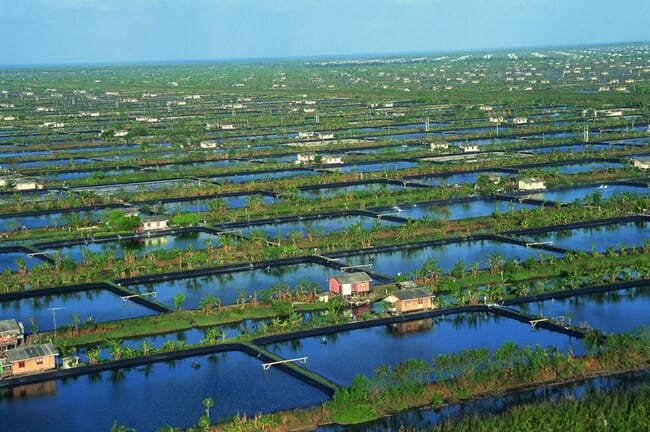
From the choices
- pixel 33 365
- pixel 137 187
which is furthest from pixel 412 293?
pixel 137 187

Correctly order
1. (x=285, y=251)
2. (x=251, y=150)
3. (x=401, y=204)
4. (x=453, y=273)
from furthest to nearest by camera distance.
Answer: (x=251, y=150), (x=401, y=204), (x=285, y=251), (x=453, y=273)

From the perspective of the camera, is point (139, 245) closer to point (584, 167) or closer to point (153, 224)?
point (153, 224)

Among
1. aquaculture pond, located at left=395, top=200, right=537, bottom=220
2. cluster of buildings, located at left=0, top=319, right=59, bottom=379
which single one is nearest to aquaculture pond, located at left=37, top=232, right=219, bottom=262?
aquaculture pond, located at left=395, top=200, right=537, bottom=220

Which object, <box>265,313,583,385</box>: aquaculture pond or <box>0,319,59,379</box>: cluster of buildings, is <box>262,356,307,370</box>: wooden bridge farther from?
<box>0,319,59,379</box>: cluster of buildings

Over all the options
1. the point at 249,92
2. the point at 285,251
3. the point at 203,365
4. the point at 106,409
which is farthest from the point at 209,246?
the point at 249,92

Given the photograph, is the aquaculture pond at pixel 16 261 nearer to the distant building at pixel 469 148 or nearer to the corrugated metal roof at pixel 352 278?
the corrugated metal roof at pixel 352 278

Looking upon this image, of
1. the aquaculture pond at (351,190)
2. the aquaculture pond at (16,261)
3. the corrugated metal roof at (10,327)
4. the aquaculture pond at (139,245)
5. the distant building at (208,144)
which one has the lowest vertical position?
the aquaculture pond at (16,261)

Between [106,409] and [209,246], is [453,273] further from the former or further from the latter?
[106,409]

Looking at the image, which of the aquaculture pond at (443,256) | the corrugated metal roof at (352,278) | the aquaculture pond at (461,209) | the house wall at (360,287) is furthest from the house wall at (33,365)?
the aquaculture pond at (461,209)
